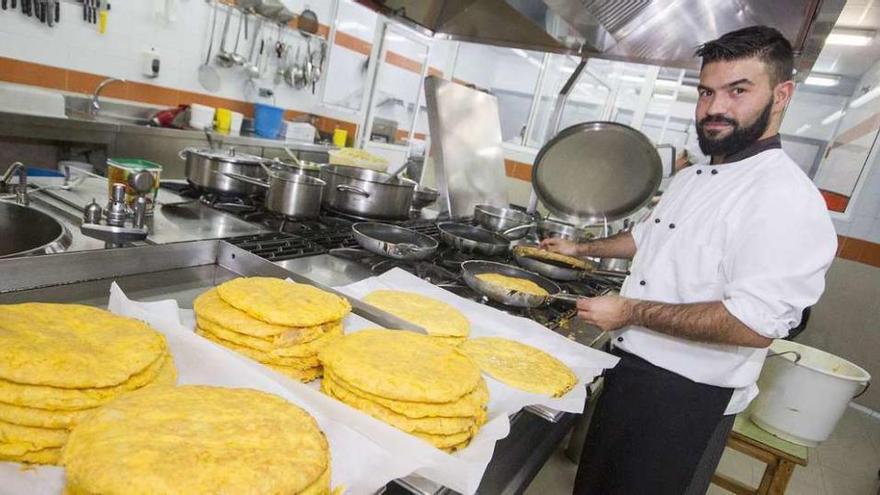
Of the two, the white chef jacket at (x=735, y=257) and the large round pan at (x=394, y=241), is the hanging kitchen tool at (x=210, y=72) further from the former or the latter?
the white chef jacket at (x=735, y=257)

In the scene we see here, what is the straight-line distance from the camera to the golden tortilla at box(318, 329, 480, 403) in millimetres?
1000

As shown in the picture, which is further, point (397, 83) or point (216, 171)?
point (397, 83)

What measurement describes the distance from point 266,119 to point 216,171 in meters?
4.07

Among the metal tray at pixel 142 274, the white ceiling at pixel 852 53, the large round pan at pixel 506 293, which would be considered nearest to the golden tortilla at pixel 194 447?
the metal tray at pixel 142 274

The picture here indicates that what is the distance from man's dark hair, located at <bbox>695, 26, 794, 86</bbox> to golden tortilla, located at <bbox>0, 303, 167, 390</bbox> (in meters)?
1.89

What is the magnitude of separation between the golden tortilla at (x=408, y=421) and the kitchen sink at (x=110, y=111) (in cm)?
436

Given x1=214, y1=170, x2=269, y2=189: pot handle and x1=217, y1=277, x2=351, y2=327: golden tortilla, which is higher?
x1=214, y1=170, x2=269, y2=189: pot handle

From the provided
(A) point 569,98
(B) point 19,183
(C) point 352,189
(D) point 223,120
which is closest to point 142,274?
(B) point 19,183

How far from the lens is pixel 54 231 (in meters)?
1.54

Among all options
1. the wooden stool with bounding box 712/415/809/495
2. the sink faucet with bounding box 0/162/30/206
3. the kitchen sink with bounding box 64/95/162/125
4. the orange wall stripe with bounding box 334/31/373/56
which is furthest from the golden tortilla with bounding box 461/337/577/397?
the orange wall stripe with bounding box 334/31/373/56

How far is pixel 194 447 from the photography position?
71cm

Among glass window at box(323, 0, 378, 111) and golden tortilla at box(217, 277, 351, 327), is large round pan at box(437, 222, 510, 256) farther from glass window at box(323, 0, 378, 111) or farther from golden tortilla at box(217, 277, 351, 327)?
glass window at box(323, 0, 378, 111)

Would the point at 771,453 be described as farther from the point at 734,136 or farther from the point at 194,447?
the point at 194,447

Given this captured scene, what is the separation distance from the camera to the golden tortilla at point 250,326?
1.12 metres
